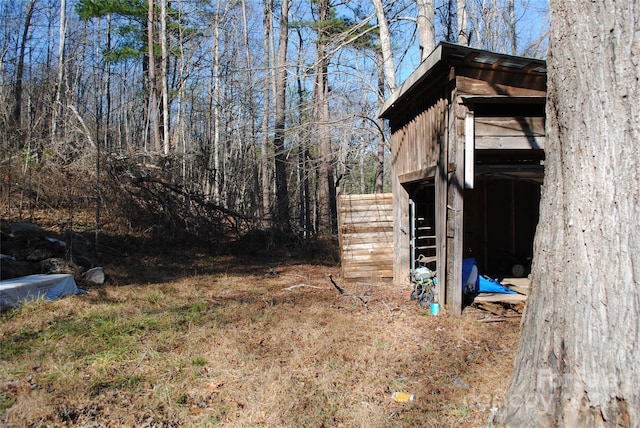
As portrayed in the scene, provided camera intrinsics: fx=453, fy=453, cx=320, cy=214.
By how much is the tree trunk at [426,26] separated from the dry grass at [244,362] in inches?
233

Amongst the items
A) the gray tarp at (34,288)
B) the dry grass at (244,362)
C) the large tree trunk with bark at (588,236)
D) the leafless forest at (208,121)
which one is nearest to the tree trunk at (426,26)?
the leafless forest at (208,121)

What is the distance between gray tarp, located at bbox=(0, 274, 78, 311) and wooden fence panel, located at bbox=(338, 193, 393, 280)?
4601 millimetres

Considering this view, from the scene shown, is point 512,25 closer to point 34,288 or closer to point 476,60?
point 476,60

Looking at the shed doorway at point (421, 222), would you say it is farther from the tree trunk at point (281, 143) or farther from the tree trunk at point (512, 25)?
the tree trunk at point (512, 25)

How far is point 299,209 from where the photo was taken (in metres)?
16.2

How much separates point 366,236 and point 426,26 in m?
4.97

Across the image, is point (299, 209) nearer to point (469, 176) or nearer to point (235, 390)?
point (469, 176)

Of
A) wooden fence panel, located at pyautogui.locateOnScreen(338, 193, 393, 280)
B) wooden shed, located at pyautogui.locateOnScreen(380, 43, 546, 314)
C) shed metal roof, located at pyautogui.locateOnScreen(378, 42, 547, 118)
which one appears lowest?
wooden fence panel, located at pyautogui.locateOnScreen(338, 193, 393, 280)

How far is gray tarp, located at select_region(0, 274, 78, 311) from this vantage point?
19.5ft

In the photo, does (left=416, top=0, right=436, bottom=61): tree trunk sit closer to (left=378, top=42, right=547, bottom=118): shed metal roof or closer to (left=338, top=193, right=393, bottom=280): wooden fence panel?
(left=338, top=193, right=393, bottom=280): wooden fence panel

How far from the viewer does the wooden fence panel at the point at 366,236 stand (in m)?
8.55

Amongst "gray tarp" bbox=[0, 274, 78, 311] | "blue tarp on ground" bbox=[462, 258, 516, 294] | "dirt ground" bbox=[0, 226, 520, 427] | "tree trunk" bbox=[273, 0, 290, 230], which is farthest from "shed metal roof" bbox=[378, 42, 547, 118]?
"tree trunk" bbox=[273, 0, 290, 230]

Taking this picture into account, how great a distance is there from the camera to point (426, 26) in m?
9.95

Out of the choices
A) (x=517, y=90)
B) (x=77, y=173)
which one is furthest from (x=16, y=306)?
(x=517, y=90)
